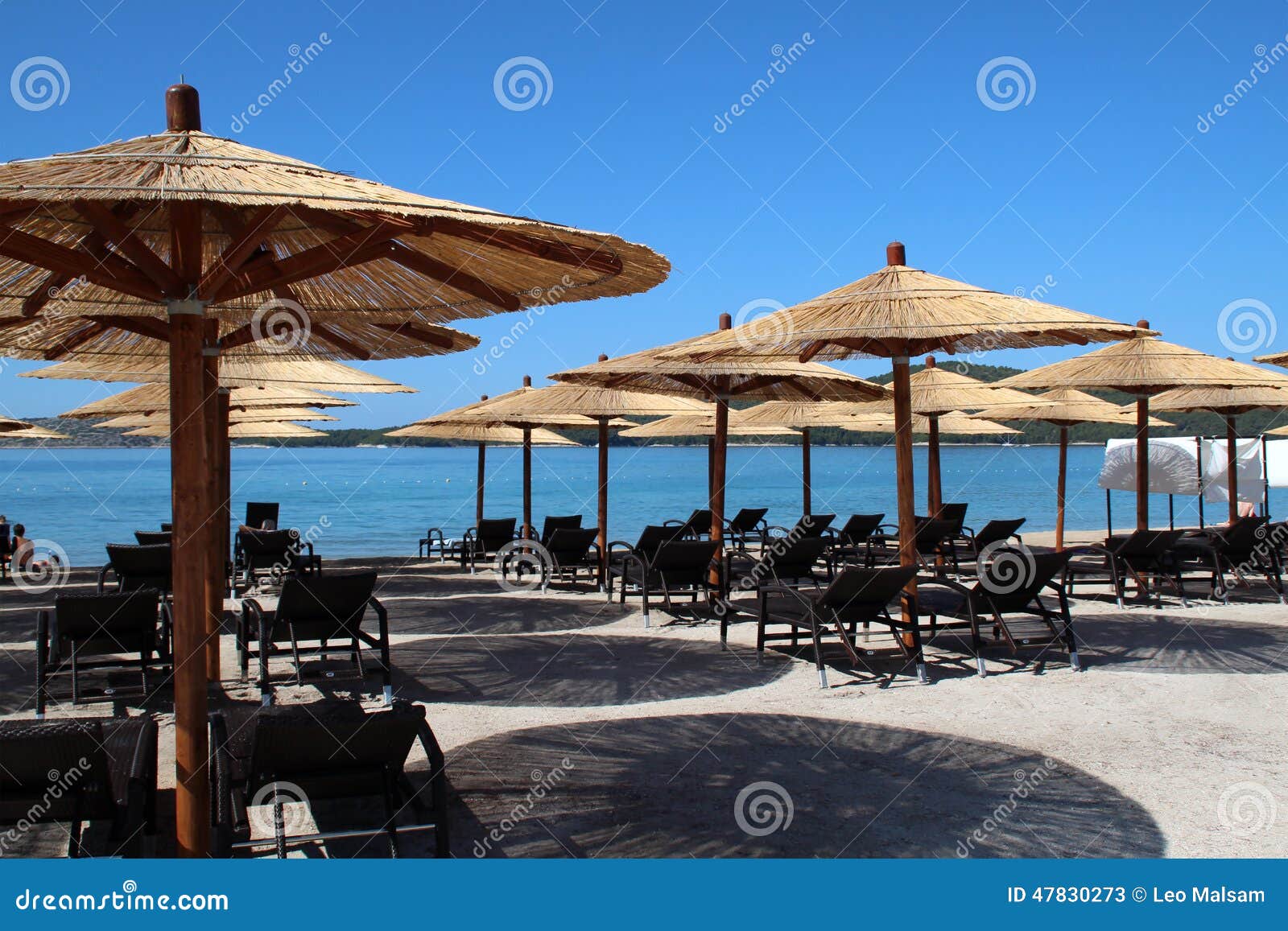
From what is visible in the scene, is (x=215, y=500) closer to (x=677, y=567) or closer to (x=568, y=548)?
(x=677, y=567)

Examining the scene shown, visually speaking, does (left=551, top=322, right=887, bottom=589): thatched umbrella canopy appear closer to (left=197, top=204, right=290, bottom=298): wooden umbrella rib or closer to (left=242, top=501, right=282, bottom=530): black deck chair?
(left=197, top=204, right=290, bottom=298): wooden umbrella rib

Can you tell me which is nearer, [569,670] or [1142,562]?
[569,670]

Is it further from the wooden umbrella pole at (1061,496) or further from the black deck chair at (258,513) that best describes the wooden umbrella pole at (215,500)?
A: the wooden umbrella pole at (1061,496)

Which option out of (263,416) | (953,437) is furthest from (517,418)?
(953,437)

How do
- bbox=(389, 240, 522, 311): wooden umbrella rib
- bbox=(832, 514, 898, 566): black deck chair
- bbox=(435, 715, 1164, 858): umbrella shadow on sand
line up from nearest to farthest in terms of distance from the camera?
bbox=(435, 715, 1164, 858): umbrella shadow on sand
bbox=(389, 240, 522, 311): wooden umbrella rib
bbox=(832, 514, 898, 566): black deck chair

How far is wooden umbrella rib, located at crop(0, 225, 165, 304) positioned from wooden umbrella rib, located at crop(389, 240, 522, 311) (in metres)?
0.87

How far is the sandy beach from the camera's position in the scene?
3.77 metres

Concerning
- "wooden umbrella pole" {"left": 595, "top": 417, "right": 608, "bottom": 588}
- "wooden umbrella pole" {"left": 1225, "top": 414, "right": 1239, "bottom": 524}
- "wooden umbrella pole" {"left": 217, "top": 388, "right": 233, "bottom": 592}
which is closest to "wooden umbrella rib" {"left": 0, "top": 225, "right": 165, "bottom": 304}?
"wooden umbrella pole" {"left": 217, "top": 388, "right": 233, "bottom": 592}

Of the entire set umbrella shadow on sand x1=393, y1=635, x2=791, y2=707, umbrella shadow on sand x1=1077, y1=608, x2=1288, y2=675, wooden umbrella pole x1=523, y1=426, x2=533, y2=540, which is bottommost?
umbrella shadow on sand x1=393, y1=635, x2=791, y2=707

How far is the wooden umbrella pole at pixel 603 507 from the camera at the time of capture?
11.4 m

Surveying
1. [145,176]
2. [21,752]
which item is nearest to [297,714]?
[21,752]

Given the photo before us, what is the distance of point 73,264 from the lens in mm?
3297

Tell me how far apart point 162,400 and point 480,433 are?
6.01 metres
